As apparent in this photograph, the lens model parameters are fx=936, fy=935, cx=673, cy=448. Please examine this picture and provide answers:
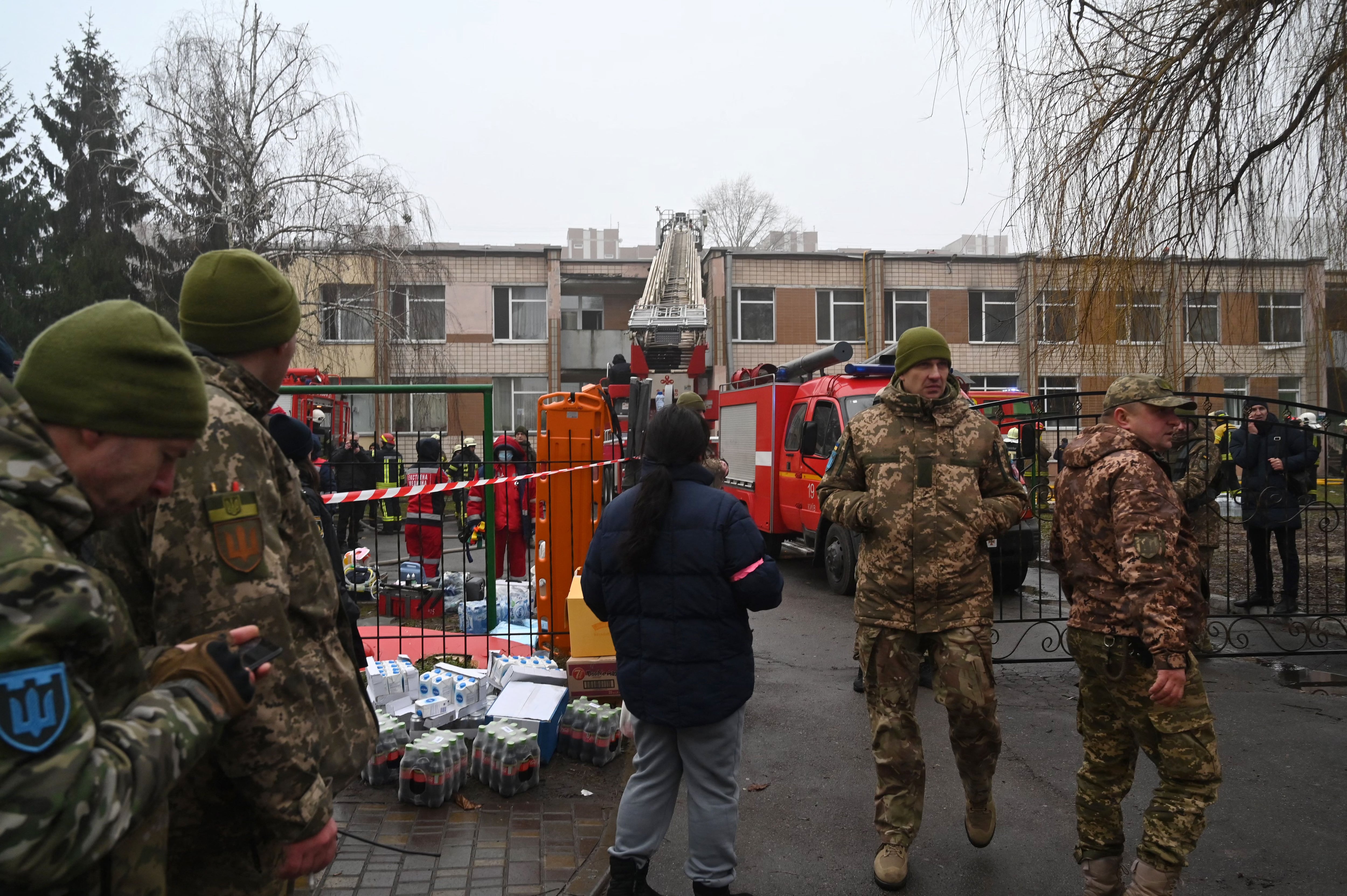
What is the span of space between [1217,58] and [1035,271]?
1591 mm

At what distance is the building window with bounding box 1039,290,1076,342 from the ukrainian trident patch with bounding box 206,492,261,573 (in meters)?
5.71

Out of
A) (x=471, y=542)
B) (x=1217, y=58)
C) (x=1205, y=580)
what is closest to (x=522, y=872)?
(x=1205, y=580)

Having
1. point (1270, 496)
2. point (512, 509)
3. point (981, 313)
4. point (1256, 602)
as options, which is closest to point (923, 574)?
point (1270, 496)

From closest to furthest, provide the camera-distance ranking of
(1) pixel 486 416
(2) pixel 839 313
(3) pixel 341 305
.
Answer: (1) pixel 486 416, (3) pixel 341 305, (2) pixel 839 313

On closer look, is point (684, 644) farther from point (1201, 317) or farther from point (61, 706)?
point (1201, 317)

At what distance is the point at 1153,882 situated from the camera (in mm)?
3072

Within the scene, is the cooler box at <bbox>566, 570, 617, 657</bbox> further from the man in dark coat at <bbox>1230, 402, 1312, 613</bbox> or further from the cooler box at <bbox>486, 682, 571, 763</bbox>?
the man in dark coat at <bbox>1230, 402, 1312, 613</bbox>

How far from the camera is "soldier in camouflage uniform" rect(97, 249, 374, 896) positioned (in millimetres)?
1788

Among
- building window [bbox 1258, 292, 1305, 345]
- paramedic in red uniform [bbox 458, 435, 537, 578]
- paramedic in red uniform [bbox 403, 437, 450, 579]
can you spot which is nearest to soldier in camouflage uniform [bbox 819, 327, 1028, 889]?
building window [bbox 1258, 292, 1305, 345]

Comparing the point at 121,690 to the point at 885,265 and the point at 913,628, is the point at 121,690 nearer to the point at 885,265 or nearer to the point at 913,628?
→ the point at 913,628

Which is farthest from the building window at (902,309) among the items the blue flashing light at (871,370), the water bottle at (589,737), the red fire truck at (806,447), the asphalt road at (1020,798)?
the water bottle at (589,737)

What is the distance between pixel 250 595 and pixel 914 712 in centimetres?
269

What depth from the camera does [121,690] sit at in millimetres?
1473

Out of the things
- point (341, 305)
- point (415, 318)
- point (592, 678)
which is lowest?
point (592, 678)
